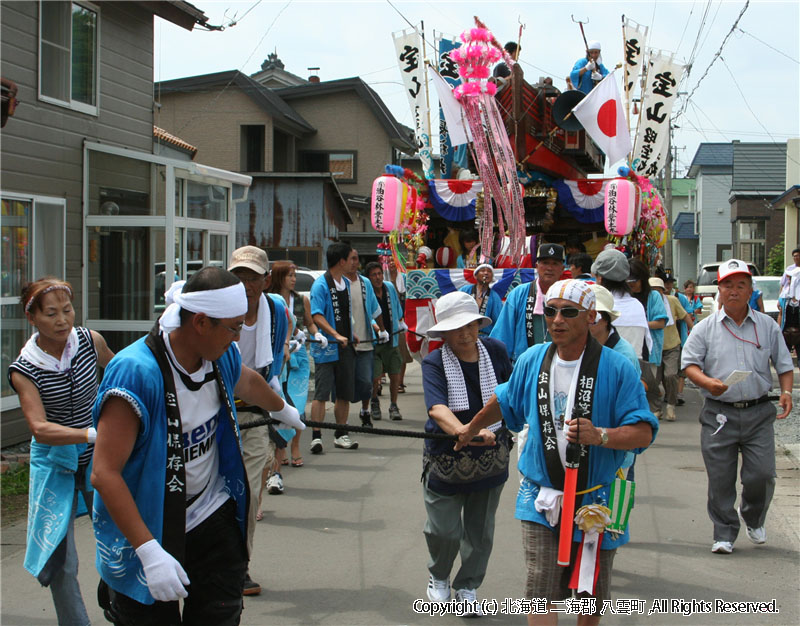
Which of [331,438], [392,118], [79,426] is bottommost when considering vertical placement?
[331,438]

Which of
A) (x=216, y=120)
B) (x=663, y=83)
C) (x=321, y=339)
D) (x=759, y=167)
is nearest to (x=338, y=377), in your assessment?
(x=321, y=339)

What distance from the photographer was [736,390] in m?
5.50

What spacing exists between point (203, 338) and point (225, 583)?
3.05 feet

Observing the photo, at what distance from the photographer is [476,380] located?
448 centimetres

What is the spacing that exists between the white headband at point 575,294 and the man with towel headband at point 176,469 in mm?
1327

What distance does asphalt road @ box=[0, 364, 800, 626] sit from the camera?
4605 millimetres

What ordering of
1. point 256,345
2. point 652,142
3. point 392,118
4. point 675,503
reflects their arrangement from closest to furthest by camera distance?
1. point 256,345
2. point 675,503
3. point 652,142
4. point 392,118

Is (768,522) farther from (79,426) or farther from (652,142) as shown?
(652,142)

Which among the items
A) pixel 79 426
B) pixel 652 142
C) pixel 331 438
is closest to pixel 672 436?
pixel 331 438

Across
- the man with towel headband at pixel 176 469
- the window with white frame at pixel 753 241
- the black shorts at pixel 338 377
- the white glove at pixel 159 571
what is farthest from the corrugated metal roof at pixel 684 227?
the white glove at pixel 159 571

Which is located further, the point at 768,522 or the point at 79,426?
the point at 768,522

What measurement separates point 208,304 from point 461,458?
1967 millimetres

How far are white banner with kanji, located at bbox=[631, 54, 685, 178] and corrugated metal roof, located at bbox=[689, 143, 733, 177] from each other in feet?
119

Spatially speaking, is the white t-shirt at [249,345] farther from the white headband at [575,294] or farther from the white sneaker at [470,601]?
the white headband at [575,294]
